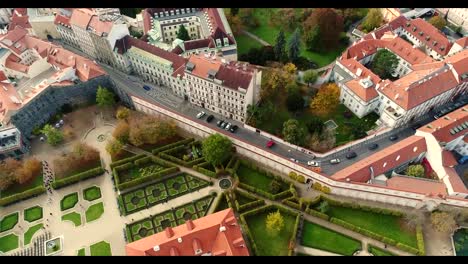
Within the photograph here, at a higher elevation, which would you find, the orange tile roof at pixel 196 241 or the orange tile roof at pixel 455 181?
the orange tile roof at pixel 455 181

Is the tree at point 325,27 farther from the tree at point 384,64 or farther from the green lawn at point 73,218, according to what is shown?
the green lawn at point 73,218

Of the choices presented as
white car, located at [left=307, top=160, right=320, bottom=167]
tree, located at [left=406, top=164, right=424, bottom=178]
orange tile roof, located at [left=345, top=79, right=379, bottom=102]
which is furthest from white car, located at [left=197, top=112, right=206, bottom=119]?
tree, located at [left=406, top=164, right=424, bottom=178]

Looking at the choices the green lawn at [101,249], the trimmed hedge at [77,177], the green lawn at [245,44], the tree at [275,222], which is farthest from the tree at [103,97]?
the tree at [275,222]

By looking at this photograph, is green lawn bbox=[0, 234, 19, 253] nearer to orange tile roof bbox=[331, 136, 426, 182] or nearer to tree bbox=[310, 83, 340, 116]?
orange tile roof bbox=[331, 136, 426, 182]

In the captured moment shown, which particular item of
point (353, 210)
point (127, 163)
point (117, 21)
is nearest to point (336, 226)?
point (353, 210)

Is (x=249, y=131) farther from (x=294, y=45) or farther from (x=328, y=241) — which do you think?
(x=328, y=241)

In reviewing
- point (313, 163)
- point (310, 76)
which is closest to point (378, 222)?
Result: point (313, 163)
